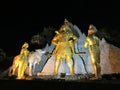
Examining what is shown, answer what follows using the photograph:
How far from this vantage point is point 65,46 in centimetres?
1293

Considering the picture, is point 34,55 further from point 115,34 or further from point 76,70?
point 115,34

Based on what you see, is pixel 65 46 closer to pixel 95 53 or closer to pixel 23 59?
pixel 95 53

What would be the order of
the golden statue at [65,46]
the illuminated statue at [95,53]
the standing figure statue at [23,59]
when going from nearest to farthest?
the illuminated statue at [95,53]
the golden statue at [65,46]
the standing figure statue at [23,59]

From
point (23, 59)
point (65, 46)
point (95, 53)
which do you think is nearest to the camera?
point (95, 53)

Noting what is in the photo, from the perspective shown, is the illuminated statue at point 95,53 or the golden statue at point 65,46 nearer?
the illuminated statue at point 95,53

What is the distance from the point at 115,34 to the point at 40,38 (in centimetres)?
669

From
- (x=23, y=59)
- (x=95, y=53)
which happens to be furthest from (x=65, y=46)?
(x=23, y=59)

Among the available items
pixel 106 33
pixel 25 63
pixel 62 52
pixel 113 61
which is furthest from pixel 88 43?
pixel 106 33

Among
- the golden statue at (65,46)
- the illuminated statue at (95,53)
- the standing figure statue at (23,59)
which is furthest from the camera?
the standing figure statue at (23,59)

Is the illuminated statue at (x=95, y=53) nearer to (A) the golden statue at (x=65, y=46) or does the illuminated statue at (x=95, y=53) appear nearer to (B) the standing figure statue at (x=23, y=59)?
(A) the golden statue at (x=65, y=46)

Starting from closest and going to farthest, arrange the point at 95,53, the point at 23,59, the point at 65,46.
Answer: the point at 95,53
the point at 65,46
the point at 23,59

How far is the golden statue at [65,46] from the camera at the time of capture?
12812mm

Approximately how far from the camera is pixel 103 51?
1371cm

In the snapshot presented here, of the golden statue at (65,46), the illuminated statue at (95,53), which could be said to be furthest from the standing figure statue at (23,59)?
the illuminated statue at (95,53)
